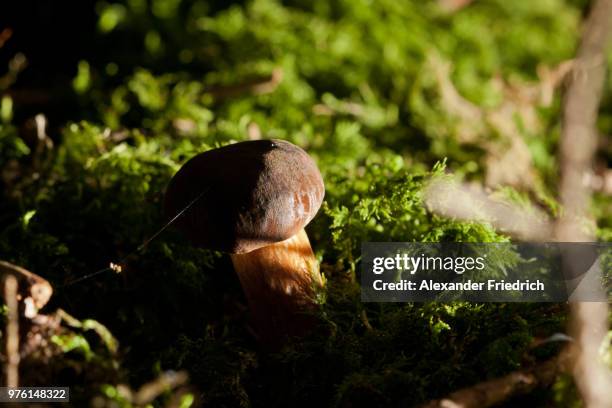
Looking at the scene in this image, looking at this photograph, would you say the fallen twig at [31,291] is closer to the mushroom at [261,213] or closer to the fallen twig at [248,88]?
the mushroom at [261,213]

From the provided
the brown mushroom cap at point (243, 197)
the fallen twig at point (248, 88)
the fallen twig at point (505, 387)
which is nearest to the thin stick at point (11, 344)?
the brown mushroom cap at point (243, 197)

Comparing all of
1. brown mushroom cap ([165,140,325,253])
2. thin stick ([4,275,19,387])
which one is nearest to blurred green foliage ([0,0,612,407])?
thin stick ([4,275,19,387])

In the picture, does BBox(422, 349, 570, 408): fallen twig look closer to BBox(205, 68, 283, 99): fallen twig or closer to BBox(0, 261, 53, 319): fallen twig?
BBox(0, 261, 53, 319): fallen twig

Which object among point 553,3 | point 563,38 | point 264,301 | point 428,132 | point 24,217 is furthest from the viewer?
point 553,3

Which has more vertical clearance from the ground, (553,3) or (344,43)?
(553,3)

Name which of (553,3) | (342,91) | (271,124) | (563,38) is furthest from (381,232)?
(553,3)

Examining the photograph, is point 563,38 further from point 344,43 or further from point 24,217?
point 24,217

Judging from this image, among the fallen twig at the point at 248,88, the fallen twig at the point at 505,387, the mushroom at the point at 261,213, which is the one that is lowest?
the fallen twig at the point at 505,387
